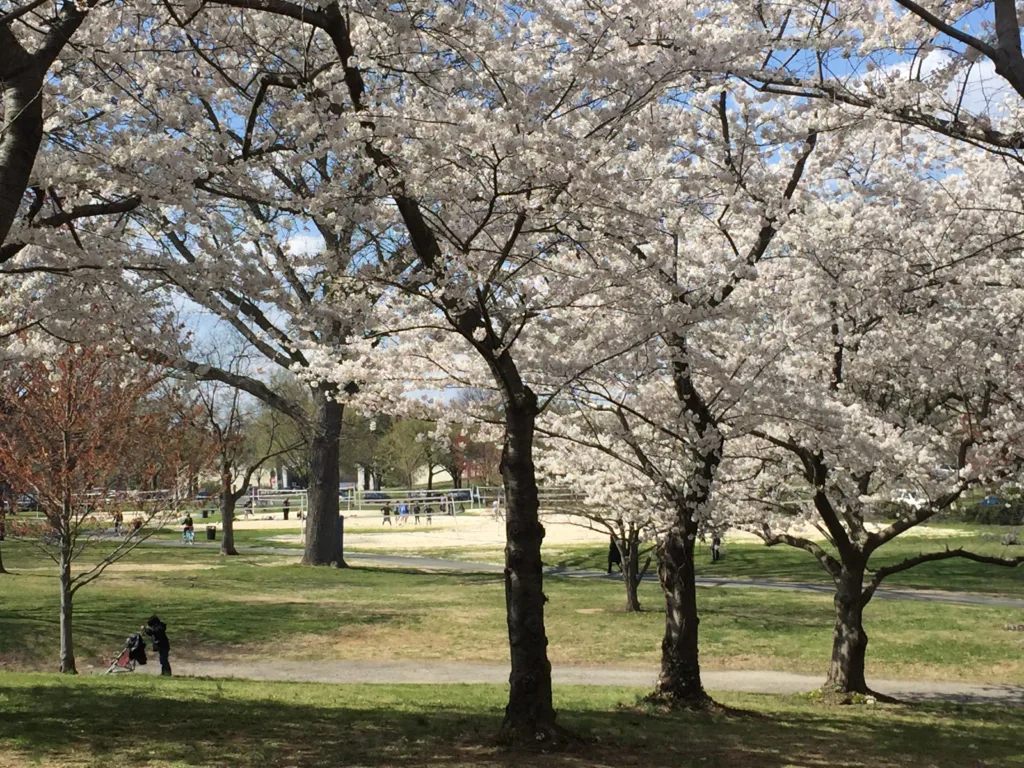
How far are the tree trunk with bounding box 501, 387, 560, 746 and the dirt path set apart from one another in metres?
6.16

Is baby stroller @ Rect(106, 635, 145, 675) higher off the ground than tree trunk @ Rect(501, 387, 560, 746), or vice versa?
tree trunk @ Rect(501, 387, 560, 746)

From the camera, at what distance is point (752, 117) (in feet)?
34.9

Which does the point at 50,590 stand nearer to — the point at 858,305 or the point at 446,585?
the point at 446,585

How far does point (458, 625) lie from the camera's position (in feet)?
61.4

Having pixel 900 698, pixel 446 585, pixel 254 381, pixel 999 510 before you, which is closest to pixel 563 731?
pixel 900 698

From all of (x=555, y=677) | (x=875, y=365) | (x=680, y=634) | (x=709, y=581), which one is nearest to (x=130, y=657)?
(x=555, y=677)

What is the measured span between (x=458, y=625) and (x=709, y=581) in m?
10.1

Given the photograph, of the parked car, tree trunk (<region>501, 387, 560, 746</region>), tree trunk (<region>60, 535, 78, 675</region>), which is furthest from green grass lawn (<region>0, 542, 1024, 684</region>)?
tree trunk (<region>501, 387, 560, 746</region>)

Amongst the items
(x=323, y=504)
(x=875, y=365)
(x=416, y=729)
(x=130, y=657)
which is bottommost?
(x=130, y=657)

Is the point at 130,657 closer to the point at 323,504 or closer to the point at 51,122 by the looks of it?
the point at 51,122

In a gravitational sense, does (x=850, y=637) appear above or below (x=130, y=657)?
above

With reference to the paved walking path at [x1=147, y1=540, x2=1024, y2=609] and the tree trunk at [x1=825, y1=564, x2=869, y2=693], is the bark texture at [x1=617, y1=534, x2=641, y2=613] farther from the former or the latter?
the tree trunk at [x1=825, y1=564, x2=869, y2=693]

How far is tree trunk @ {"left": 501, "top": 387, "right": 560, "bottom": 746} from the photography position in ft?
26.2

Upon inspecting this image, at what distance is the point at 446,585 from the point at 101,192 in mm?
18465
